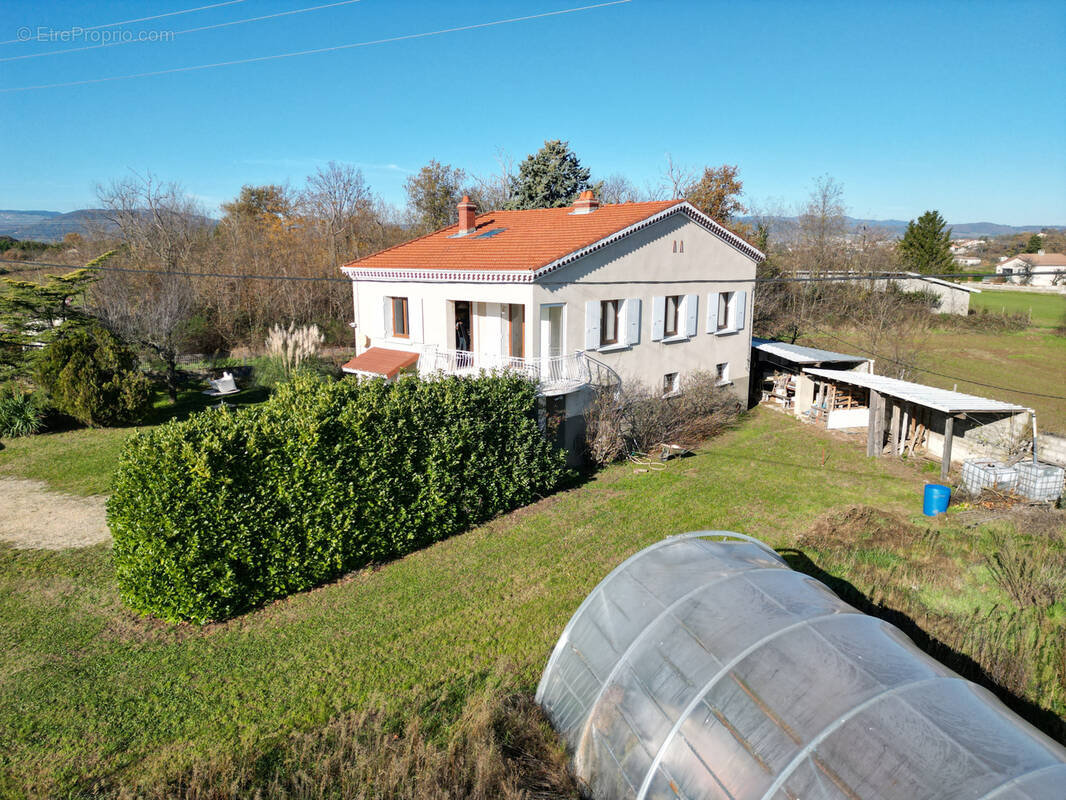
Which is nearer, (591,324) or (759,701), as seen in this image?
(759,701)

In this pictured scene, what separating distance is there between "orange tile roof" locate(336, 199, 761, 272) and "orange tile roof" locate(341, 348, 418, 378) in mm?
2743

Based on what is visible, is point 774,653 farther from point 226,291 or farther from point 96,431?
point 226,291

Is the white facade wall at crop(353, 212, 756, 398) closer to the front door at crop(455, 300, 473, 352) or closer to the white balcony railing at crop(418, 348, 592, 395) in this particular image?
the white balcony railing at crop(418, 348, 592, 395)

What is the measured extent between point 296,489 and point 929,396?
51.2 feet

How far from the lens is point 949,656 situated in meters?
7.54

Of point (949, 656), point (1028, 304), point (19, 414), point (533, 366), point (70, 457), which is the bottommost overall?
point (70, 457)

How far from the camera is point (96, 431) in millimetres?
19578

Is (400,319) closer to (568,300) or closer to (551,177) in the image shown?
(568,300)

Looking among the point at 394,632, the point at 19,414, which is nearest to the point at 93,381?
the point at 19,414

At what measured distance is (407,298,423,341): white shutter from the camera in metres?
19.6

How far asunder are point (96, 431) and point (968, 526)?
23625mm

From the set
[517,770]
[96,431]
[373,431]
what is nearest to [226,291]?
[96,431]

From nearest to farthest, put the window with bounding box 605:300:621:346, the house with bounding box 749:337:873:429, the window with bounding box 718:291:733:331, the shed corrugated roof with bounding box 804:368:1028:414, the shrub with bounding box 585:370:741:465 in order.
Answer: the shed corrugated roof with bounding box 804:368:1028:414 < the shrub with bounding box 585:370:741:465 < the window with bounding box 605:300:621:346 < the house with bounding box 749:337:873:429 < the window with bounding box 718:291:733:331

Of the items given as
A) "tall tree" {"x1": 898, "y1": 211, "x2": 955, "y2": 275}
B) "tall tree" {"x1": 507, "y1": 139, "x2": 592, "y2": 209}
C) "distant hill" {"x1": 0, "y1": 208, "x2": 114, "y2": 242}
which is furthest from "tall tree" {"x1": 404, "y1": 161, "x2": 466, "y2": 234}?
"tall tree" {"x1": 898, "y1": 211, "x2": 955, "y2": 275}
